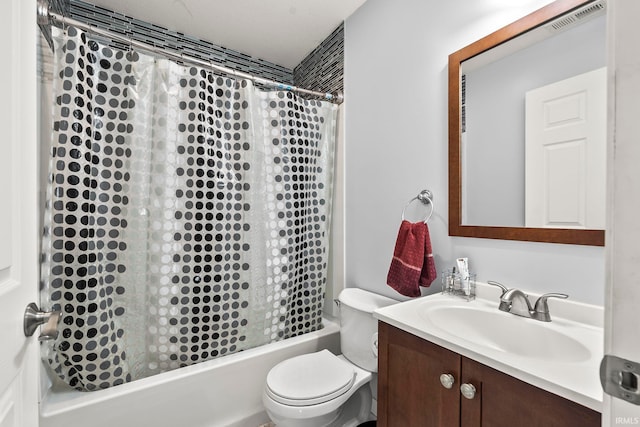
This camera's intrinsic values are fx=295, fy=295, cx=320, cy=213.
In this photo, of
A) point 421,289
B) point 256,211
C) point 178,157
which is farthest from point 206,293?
point 421,289

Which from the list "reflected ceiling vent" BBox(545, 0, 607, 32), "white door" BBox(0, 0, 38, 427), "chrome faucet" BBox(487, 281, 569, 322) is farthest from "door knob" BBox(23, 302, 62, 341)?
"reflected ceiling vent" BBox(545, 0, 607, 32)

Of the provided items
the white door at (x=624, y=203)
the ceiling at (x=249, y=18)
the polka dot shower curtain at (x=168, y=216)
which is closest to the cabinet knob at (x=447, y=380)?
the white door at (x=624, y=203)

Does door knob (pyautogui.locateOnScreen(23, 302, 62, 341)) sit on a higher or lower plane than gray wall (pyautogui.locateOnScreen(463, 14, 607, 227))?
lower

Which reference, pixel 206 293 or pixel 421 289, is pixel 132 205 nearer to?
pixel 206 293

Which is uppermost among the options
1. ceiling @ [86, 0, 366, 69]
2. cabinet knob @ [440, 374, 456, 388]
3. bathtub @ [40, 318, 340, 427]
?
ceiling @ [86, 0, 366, 69]

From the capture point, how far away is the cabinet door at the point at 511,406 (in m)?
0.61

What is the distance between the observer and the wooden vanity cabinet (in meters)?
0.64

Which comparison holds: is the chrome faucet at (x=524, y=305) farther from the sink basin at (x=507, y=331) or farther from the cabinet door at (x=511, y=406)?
the cabinet door at (x=511, y=406)

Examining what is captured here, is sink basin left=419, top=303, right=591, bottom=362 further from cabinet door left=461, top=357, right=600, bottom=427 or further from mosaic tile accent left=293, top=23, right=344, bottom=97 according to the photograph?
mosaic tile accent left=293, top=23, right=344, bottom=97

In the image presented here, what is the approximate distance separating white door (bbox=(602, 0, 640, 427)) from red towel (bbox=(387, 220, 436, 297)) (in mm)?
922

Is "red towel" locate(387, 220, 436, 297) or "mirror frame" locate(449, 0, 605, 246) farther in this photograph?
"red towel" locate(387, 220, 436, 297)

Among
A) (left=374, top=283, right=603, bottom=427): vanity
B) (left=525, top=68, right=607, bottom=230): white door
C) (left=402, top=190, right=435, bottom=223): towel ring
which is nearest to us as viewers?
(left=374, top=283, right=603, bottom=427): vanity

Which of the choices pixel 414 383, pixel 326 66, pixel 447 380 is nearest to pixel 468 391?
pixel 447 380

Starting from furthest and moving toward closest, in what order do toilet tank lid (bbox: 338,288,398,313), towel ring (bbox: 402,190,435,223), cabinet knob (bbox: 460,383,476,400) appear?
toilet tank lid (bbox: 338,288,398,313) < towel ring (bbox: 402,190,435,223) < cabinet knob (bbox: 460,383,476,400)
